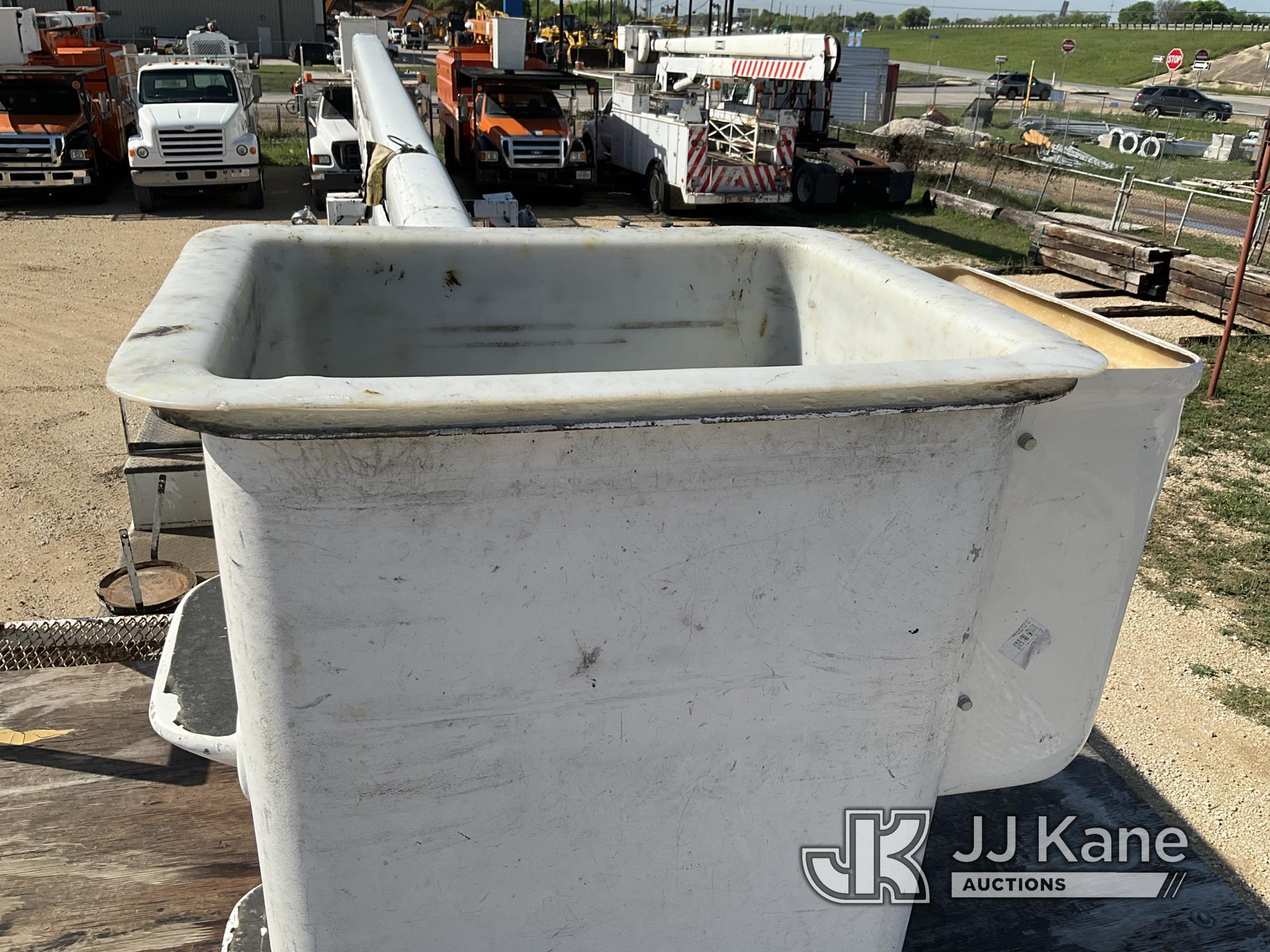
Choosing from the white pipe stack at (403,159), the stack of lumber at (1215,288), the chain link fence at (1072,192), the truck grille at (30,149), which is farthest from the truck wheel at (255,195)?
the stack of lumber at (1215,288)

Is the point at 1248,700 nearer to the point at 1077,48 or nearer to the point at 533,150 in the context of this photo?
the point at 533,150

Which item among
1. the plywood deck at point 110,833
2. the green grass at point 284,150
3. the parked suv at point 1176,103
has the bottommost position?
the plywood deck at point 110,833

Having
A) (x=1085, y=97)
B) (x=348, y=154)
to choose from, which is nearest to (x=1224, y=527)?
(x=348, y=154)

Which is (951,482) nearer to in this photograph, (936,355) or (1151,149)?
(936,355)

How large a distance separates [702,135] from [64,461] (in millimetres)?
9652

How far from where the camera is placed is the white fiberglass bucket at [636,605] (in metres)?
1.24

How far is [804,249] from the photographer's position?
2.26 m

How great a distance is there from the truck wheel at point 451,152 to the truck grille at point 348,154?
5711mm

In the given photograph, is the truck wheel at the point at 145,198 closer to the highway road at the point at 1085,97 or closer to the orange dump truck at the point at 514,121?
the orange dump truck at the point at 514,121

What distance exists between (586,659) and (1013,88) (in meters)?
41.3

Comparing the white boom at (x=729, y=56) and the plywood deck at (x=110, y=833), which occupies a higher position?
the white boom at (x=729, y=56)

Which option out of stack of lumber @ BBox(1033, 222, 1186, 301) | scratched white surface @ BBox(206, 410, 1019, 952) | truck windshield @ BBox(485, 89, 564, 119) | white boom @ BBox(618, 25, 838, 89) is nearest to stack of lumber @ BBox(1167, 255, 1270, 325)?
stack of lumber @ BBox(1033, 222, 1186, 301)

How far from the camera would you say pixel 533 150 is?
14336 mm

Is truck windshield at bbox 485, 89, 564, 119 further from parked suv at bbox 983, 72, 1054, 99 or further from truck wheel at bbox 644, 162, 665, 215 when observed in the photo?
parked suv at bbox 983, 72, 1054, 99
